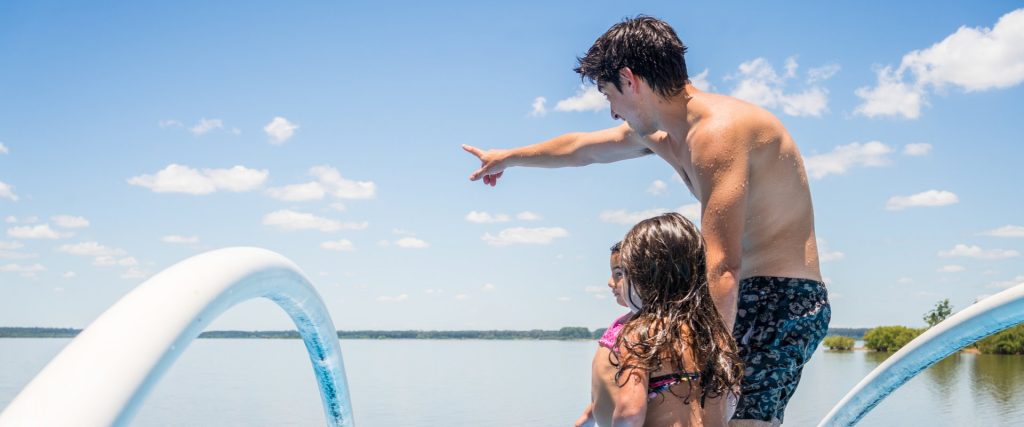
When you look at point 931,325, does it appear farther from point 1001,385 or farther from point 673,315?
point 673,315

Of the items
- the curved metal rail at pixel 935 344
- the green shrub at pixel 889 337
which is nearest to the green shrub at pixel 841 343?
the green shrub at pixel 889 337

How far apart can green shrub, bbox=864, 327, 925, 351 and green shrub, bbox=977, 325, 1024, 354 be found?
24.6 ft

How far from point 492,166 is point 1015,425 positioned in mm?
37161

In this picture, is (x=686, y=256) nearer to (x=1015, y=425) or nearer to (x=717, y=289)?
(x=717, y=289)

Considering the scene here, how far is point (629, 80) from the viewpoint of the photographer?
2.89m

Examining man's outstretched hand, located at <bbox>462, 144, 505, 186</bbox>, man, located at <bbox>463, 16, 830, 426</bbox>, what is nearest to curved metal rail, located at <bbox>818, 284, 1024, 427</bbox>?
man, located at <bbox>463, 16, 830, 426</bbox>

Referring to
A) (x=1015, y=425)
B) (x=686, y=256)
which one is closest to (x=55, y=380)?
(x=686, y=256)

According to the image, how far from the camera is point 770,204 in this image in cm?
284

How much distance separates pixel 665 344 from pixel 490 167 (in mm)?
1983

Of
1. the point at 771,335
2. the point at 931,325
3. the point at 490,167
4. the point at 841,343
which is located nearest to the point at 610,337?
the point at 771,335

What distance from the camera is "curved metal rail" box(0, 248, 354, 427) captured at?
792 mm

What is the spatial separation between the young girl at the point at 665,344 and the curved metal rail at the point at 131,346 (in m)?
1.34

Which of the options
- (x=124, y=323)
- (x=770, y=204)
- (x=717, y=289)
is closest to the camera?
(x=124, y=323)

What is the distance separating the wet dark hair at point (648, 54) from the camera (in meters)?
2.84
